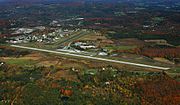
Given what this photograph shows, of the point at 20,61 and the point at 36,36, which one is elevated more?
the point at 20,61

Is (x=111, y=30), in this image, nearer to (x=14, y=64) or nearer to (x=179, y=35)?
(x=179, y=35)

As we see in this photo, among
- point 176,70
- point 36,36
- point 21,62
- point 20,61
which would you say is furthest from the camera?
point 36,36

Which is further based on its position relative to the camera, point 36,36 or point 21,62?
point 36,36

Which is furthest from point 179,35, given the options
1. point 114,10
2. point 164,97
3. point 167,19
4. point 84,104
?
point 114,10

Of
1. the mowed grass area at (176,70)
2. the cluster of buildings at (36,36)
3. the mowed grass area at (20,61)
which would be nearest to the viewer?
the mowed grass area at (176,70)

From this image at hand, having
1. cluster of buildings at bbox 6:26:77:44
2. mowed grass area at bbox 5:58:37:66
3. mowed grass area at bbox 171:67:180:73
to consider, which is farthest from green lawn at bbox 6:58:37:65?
mowed grass area at bbox 171:67:180:73

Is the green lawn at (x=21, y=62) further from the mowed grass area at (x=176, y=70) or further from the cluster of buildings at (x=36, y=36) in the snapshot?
the mowed grass area at (x=176, y=70)

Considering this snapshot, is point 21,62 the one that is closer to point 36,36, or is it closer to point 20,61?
point 20,61

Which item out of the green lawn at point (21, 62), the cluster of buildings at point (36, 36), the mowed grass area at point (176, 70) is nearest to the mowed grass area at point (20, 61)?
the green lawn at point (21, 62)

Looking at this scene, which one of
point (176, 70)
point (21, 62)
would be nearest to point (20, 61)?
point (21, 62)

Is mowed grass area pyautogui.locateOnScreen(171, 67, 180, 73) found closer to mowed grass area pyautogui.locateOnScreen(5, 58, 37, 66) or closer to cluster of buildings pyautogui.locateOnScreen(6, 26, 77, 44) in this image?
mowed grass area pyautogui.locateOnScreen(5, 58, 37, 66)

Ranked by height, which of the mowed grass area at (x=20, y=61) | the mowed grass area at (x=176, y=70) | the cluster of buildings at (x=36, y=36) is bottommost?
the cluster of buildings at (x=36, y=36)

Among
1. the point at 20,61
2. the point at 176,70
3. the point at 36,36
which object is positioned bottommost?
the point at 36,36
